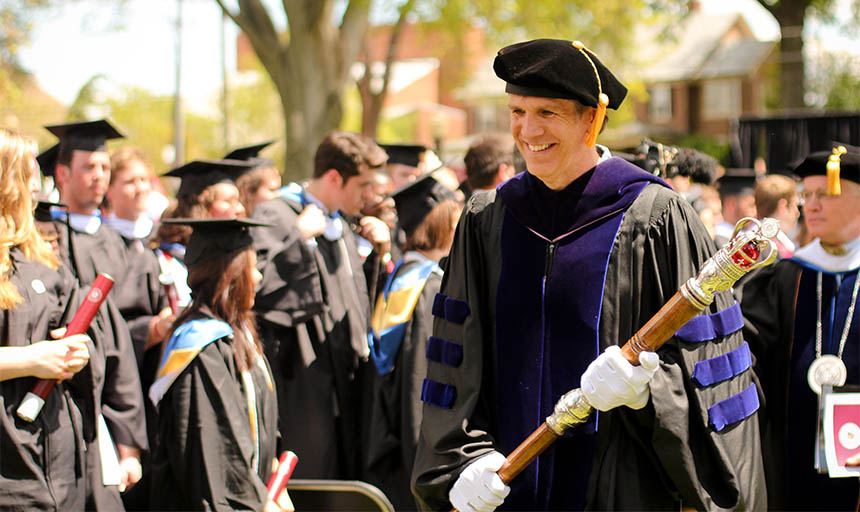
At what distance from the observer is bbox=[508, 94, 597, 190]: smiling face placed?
9.23 feet

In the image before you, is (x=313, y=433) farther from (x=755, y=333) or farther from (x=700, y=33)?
(x=700, y=33)

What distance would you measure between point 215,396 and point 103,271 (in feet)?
5.17

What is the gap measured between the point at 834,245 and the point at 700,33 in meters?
49.8

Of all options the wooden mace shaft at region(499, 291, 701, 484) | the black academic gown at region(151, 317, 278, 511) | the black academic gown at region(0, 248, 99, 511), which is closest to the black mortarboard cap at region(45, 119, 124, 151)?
the black academic gown at region(0, 248, 99, 511)

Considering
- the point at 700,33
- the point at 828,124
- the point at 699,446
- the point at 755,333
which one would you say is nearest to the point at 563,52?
the point at 699,446

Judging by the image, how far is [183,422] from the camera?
3.57 meters

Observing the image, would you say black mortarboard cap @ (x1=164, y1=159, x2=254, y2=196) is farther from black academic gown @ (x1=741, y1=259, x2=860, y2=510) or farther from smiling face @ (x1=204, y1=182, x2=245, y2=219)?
black academic gown @ (x1=741, y1=259, x2=860, y2=510)

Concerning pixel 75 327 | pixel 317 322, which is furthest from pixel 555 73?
pixel 317 322

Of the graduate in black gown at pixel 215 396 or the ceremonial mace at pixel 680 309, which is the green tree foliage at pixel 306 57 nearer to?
the graduate in black gown at pixel 215 396

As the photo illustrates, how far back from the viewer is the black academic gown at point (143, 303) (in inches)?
190

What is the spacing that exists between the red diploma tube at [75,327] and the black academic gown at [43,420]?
0.04 m

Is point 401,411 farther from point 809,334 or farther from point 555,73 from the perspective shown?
point 555,73

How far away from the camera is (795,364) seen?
429cm

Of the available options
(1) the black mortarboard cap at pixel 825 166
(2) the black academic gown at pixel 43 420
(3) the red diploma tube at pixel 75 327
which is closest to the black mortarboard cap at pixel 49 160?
(2) the black academic gown at pixel 43 420
